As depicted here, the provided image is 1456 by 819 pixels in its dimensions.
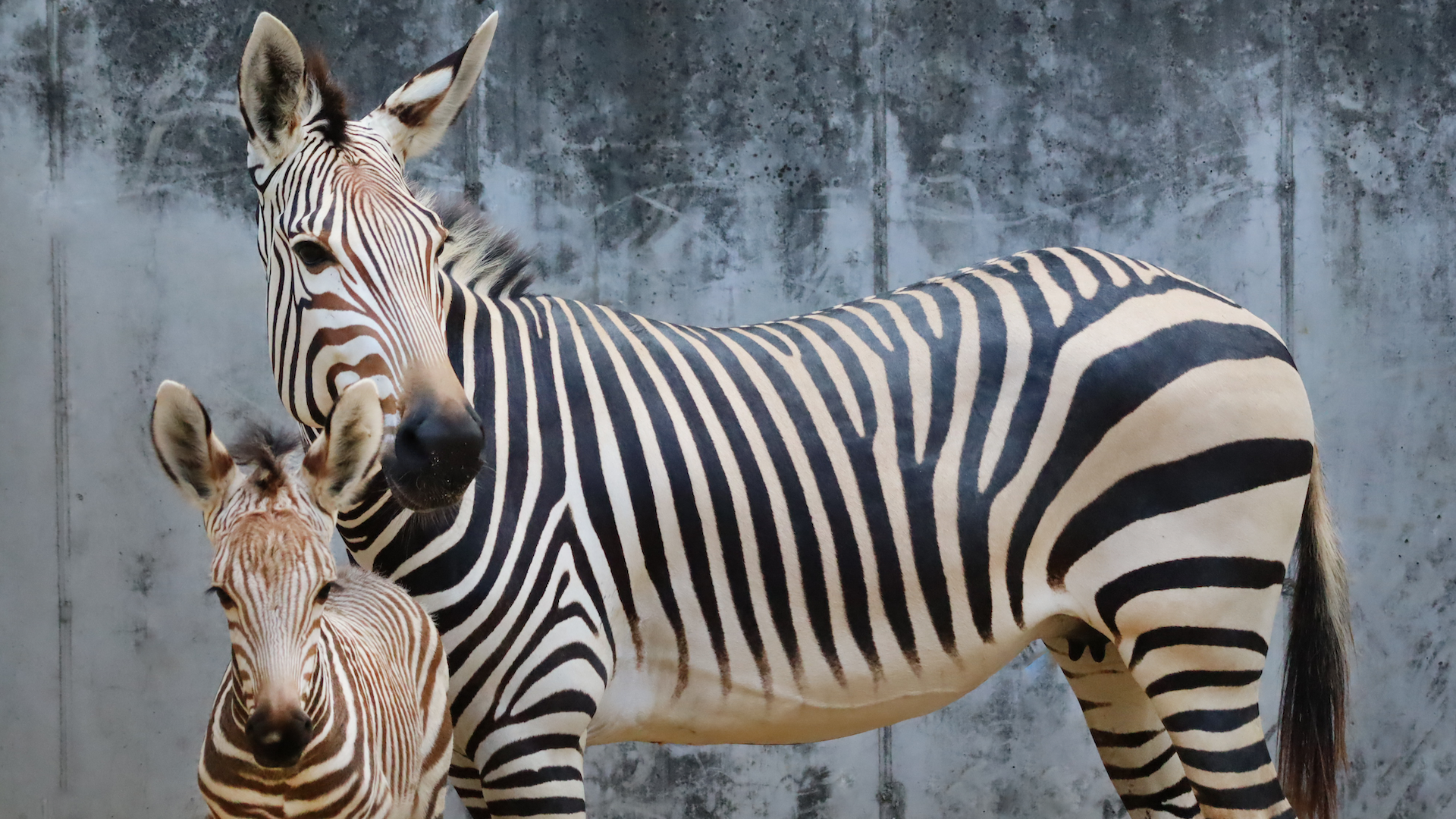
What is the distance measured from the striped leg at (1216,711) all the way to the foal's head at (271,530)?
208 centimetres

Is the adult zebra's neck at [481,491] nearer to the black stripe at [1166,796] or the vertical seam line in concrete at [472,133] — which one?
the vertical seam line in concrete at [472,133]

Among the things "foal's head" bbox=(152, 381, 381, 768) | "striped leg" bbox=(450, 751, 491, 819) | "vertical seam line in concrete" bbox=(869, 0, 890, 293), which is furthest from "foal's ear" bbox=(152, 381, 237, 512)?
"vertical seam line in concrete" bbox=(869, 0, 890, 293)

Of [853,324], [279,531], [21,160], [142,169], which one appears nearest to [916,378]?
[853,324]

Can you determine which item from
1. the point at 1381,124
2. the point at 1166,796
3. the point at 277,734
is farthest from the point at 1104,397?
the point at 1381,124

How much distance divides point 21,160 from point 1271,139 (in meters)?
5.67

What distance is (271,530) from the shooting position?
2.06 metres

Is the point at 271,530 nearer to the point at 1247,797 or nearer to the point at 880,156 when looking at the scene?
the point at 1247,797

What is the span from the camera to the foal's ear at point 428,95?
2859 millimetres

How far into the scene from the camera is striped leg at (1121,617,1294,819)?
284cm

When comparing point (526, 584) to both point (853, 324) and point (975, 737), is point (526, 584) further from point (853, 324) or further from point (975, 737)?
point (975, 737)

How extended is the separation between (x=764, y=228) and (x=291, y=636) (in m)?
3.45

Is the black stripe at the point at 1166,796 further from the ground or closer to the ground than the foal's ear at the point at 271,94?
closer to the ground

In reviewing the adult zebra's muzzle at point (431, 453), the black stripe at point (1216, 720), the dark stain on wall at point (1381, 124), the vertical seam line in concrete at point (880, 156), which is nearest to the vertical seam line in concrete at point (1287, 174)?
the dark stain on wall at point (1381, 124)

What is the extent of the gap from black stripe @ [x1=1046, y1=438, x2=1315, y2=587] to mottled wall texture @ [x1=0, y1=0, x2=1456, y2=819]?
7.65ft
